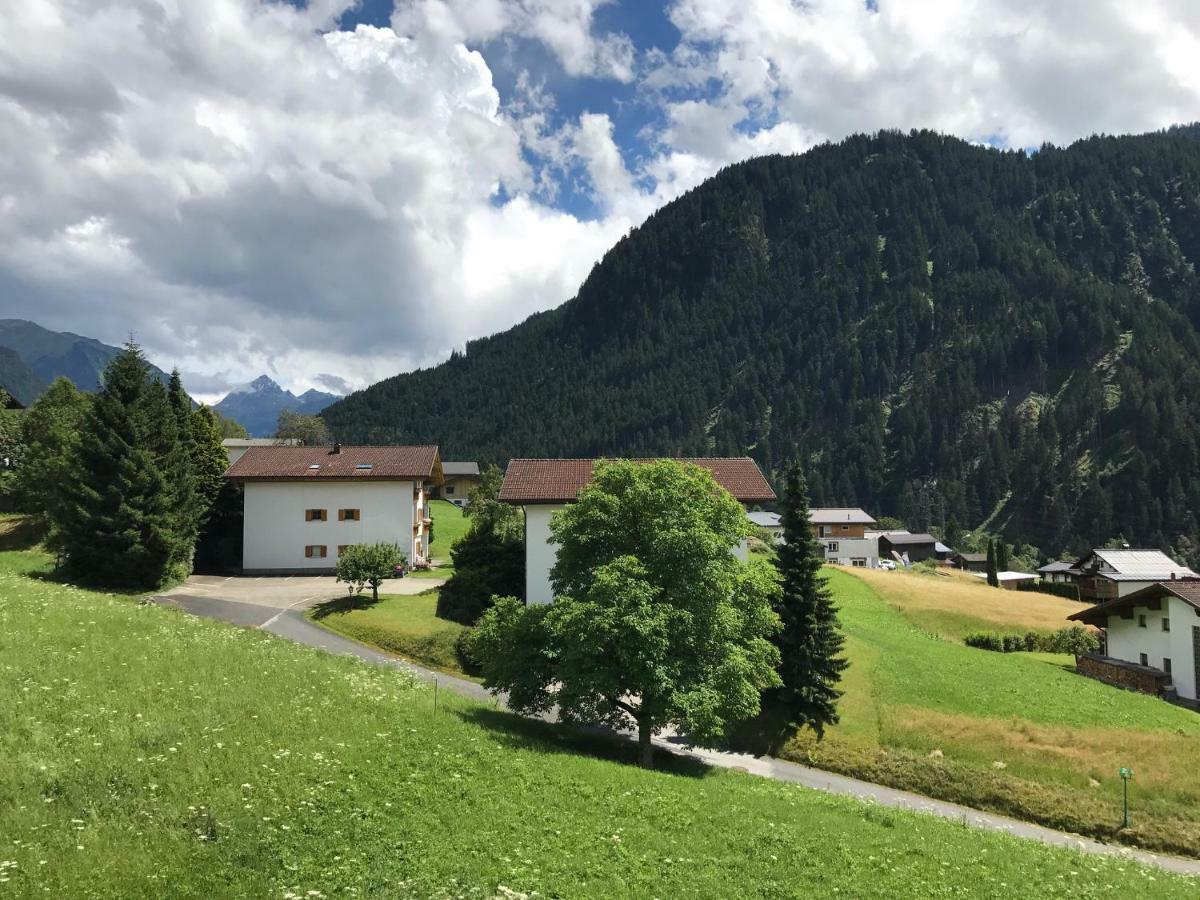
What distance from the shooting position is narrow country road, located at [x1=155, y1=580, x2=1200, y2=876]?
23656 millimetres

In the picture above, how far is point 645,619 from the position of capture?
2228 cm

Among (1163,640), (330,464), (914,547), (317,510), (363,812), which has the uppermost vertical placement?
(330,464)

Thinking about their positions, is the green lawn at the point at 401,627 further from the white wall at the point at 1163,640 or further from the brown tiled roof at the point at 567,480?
the white wall at the point at 1163,640

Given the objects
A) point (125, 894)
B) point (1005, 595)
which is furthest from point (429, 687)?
point (1005, 595)

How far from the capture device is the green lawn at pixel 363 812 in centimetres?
1151

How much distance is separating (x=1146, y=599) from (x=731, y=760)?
34.5m

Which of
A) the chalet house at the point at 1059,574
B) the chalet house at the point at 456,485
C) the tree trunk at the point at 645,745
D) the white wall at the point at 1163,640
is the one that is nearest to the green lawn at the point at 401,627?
the tree trunk at the point at 645,745

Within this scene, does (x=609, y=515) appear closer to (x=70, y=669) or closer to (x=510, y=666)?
(x=510, y=666)

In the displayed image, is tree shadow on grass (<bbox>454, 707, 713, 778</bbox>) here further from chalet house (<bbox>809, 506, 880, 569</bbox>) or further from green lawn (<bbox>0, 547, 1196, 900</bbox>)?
chalet house (<bbox>809, 506, 880, 569</bbox>)

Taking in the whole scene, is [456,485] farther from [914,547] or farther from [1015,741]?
[1015,741]

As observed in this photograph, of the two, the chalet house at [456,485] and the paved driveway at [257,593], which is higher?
the chalet house at [456,485]

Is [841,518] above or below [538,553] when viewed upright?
below

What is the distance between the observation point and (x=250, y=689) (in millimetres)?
19156

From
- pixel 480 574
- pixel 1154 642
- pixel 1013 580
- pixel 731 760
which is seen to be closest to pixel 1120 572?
pixel 1013 580
